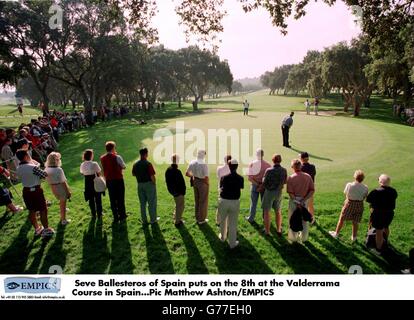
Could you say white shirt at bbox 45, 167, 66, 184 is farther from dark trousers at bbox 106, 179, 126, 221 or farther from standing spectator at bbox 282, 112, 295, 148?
standing spectator at bbox 282, 112, 295, 148

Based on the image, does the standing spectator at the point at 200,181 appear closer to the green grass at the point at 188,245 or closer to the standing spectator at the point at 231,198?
the green grass at the point at 188,245

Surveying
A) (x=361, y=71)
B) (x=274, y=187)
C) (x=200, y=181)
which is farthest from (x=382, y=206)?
(x=361, y=71)

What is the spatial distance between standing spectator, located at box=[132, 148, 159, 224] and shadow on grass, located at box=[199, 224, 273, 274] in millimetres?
1692

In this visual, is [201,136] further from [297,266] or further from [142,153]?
[297,266]

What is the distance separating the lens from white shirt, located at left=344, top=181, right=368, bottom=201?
6645 mm

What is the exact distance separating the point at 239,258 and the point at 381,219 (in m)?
3.09

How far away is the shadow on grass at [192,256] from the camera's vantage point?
5.97 m

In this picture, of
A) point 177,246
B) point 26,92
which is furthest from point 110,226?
point 26,92

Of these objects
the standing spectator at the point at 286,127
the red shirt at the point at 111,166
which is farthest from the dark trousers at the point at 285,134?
the red shirt at the point at 111,166

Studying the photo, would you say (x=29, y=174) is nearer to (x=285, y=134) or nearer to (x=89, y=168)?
(x=89, y=168)

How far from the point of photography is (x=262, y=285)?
408cm

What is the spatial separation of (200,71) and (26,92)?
2654 inches

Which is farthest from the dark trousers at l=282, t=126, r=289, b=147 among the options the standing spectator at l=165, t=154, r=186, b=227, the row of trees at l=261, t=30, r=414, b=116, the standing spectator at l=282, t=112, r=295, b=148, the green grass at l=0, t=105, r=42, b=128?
the green grass at l=0, t=105, r=42, b=128

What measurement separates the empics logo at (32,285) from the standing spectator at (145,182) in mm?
3620
